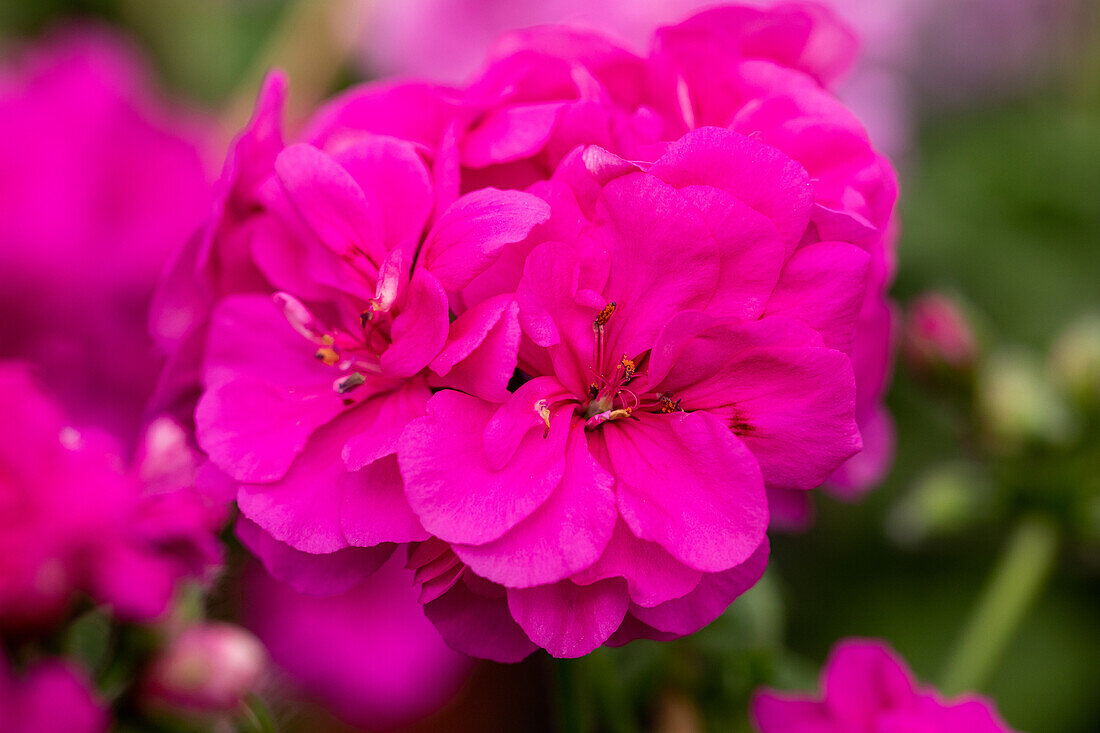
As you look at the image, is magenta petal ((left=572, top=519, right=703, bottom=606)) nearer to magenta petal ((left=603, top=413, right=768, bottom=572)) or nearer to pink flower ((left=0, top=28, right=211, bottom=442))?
magenta petal ((left=603, top=413, right=768, bottom=572))

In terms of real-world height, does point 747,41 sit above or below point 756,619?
above

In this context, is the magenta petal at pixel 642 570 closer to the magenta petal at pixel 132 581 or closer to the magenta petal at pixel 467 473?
the magenta petal at pixel 467 473

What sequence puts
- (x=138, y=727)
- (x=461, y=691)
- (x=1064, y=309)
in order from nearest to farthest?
(x=138, y=727) → (x=461, y=691) → (x=1064, y=309)

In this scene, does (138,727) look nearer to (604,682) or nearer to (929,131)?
(604,682)

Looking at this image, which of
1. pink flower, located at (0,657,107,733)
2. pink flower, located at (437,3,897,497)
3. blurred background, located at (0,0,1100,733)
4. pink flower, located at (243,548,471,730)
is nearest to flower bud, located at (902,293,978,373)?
blurred background, located at (0,0,1100,733)

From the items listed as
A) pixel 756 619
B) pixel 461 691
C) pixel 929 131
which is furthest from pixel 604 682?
pixel 929 131

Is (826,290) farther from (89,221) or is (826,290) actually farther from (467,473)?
(89,221)
